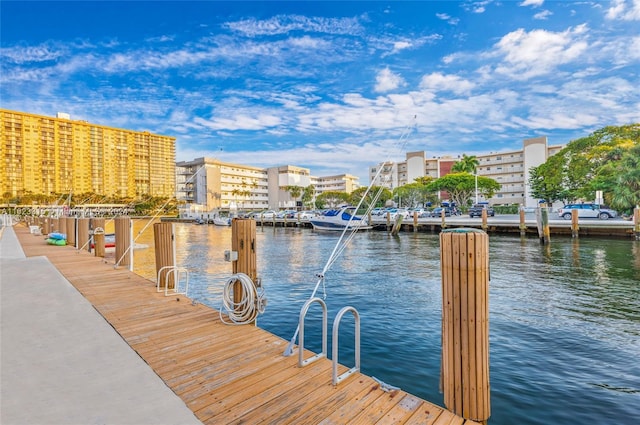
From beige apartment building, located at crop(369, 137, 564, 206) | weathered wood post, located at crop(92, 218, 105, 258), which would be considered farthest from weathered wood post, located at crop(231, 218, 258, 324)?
beige apartment building, located at crop(369, 137, 564, 206)

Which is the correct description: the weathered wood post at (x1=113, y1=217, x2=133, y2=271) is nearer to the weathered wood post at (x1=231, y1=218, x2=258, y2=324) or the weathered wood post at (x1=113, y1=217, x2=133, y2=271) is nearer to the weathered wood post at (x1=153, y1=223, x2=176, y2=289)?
the weathered wood post at (x1=153, y1=223, x2=176, y2=289)

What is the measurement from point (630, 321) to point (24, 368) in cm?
1168

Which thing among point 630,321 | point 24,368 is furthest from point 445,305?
point 630,321

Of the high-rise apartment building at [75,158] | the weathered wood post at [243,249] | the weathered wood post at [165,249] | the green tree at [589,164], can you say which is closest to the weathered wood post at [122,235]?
the weathered wood post at [165,249]

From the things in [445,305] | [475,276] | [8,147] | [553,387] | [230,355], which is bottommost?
[553,387]

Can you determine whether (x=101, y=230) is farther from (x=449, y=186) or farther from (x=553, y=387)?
(x=449, y=186)

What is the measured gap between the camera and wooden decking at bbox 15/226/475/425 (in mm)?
3039

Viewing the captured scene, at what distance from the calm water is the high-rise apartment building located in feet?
342

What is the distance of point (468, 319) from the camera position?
3.12 m

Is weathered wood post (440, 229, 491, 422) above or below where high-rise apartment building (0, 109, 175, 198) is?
below

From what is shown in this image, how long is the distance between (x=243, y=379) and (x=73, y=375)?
6.14 feet

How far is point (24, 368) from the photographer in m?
3.99

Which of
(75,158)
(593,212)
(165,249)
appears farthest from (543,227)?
(75,158)

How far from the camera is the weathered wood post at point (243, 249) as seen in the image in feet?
19.0
